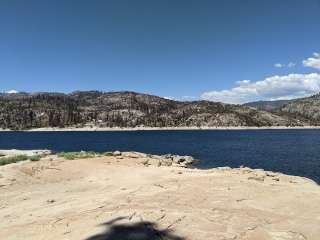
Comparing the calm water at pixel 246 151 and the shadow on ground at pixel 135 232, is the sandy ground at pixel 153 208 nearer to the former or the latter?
the shadow on ground at pixel 135 232

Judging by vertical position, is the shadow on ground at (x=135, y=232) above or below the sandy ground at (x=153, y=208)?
above

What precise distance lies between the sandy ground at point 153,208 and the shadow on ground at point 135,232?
0.04 metres

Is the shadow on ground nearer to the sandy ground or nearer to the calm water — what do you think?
the sandy ground

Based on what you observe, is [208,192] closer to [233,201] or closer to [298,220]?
[233,201]

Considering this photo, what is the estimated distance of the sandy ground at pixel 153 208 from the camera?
568 inches

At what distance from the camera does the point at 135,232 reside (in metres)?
14.0

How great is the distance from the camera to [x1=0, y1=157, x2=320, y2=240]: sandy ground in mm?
14430

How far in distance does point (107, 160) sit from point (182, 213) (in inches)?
1029

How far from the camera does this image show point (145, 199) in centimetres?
2033

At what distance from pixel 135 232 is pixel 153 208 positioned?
3.87 metres

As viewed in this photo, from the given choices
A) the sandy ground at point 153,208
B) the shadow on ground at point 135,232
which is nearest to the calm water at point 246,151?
the sandy ground at point 153,208

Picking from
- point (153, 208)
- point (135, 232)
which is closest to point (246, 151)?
point (153, 208)

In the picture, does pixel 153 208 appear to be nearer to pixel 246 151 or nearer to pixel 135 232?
pixel 135 232

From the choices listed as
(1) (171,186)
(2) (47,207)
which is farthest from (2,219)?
(1) (171,186)
